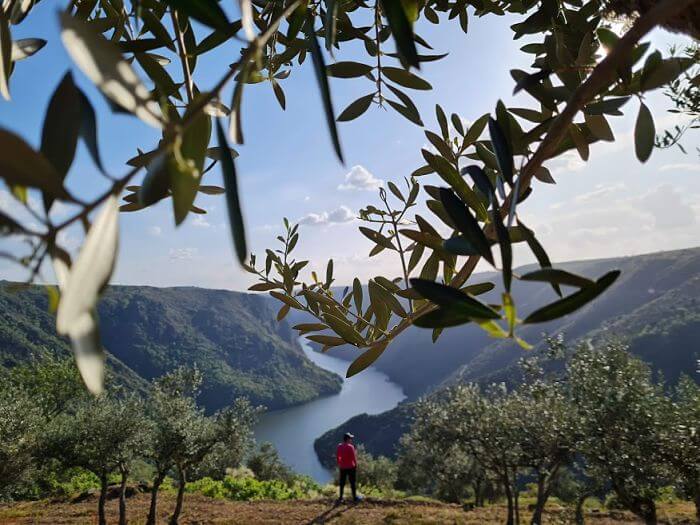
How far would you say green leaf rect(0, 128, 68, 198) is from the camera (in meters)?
0.20

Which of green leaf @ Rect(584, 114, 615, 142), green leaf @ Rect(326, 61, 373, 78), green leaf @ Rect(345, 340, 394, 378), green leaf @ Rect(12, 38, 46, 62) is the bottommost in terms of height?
green leaf @ Rect(345, 340, 394, 378)

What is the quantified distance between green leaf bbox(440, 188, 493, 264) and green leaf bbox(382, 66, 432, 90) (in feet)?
1.55

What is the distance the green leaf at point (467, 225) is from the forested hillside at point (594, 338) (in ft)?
112

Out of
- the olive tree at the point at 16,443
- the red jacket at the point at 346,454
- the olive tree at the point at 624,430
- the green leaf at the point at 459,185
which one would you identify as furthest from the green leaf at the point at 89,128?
the olive tree at the point at 16,443

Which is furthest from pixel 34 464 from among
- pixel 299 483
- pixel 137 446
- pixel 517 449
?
pixel 517 449

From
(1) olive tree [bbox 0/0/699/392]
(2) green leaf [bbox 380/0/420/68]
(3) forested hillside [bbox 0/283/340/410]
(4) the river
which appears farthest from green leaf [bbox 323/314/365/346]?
(3) forested hillside [bbox 0/283/340/410]

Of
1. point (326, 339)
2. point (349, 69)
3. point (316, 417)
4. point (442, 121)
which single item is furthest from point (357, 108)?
point (316, 417)

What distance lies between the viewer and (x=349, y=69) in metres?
0.85

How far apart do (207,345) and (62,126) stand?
83.9m

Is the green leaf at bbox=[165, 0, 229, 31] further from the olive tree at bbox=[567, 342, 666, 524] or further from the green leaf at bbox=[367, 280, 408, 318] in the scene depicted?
the olive tree at bbox=[567, 342, 666, 524]

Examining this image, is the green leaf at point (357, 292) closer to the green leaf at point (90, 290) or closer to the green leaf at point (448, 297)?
the green leaf at point (448, 297)

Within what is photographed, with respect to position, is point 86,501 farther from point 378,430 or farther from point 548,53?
point 378,430

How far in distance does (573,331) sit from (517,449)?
6066 centimetres

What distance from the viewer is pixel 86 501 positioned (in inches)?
665
